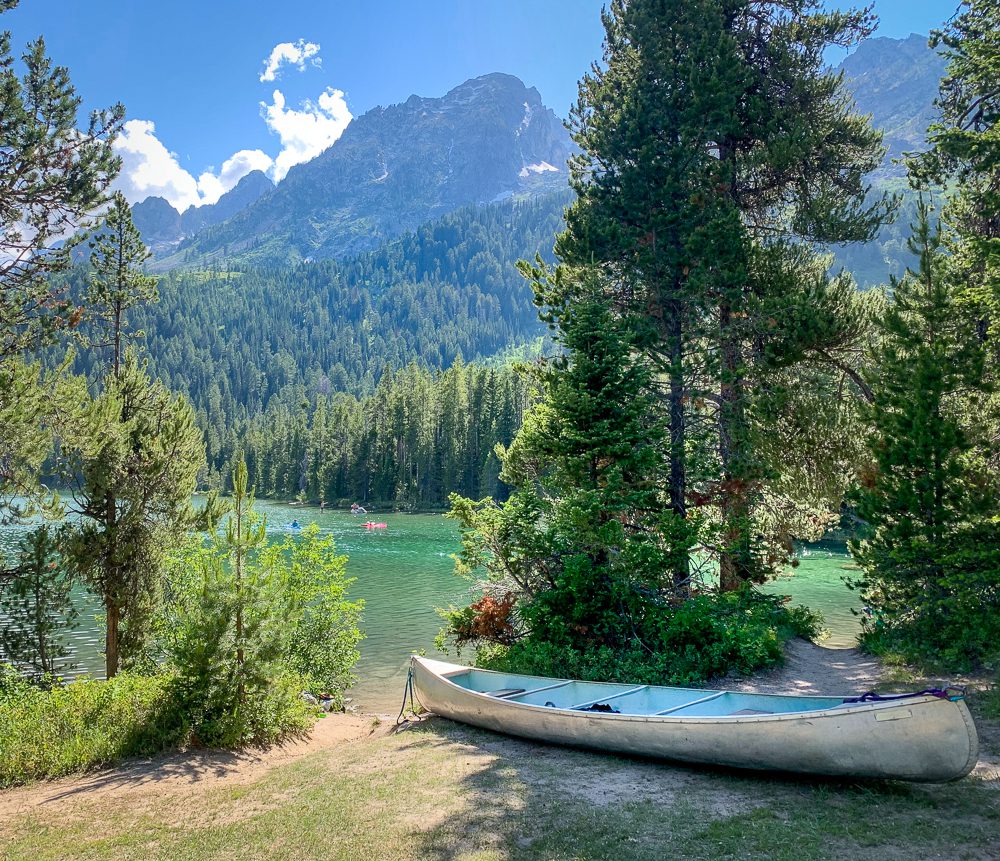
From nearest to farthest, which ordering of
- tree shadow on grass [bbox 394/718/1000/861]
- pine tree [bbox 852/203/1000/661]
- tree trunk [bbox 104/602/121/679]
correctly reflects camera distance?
1. tree shadow on grass [bbox 394/718/1000/861]
2. pine tree [bbox 852/203/1000/661]
3. tree trunk [bbox 104/602/121/679]

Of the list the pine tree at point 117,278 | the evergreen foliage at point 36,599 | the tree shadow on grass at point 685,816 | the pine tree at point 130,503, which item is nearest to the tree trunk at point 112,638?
the pine tree at point 130,503

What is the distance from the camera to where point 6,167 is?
37.1ft

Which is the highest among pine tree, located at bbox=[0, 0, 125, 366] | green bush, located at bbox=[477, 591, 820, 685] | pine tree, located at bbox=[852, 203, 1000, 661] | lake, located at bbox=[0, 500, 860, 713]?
pine tree, located at bbox=[0, 0, 125, 366]

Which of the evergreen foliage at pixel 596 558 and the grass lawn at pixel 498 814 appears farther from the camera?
the evergreen foliage at pixel 596 558

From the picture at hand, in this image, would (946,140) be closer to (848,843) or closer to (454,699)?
(848,843)

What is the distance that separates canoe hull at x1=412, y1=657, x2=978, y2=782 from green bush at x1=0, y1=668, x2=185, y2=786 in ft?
21.8


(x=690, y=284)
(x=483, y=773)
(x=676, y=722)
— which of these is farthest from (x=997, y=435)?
(x=483, y=773)

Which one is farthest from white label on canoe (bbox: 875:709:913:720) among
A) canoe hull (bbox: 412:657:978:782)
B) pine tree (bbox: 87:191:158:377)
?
pine tree (bbox: 87:191:158:377)

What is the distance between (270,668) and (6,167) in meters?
Result: 9.84

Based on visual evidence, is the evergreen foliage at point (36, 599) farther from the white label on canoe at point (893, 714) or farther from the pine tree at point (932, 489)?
the pine tree at point (932, 489)

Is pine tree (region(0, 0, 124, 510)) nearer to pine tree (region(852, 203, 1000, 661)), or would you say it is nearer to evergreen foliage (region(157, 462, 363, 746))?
evergreen foliage (region(157, 462, 363, 746))

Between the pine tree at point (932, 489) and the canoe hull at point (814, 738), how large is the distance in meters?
5.01

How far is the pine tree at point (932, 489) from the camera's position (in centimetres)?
1086

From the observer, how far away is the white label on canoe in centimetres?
648
